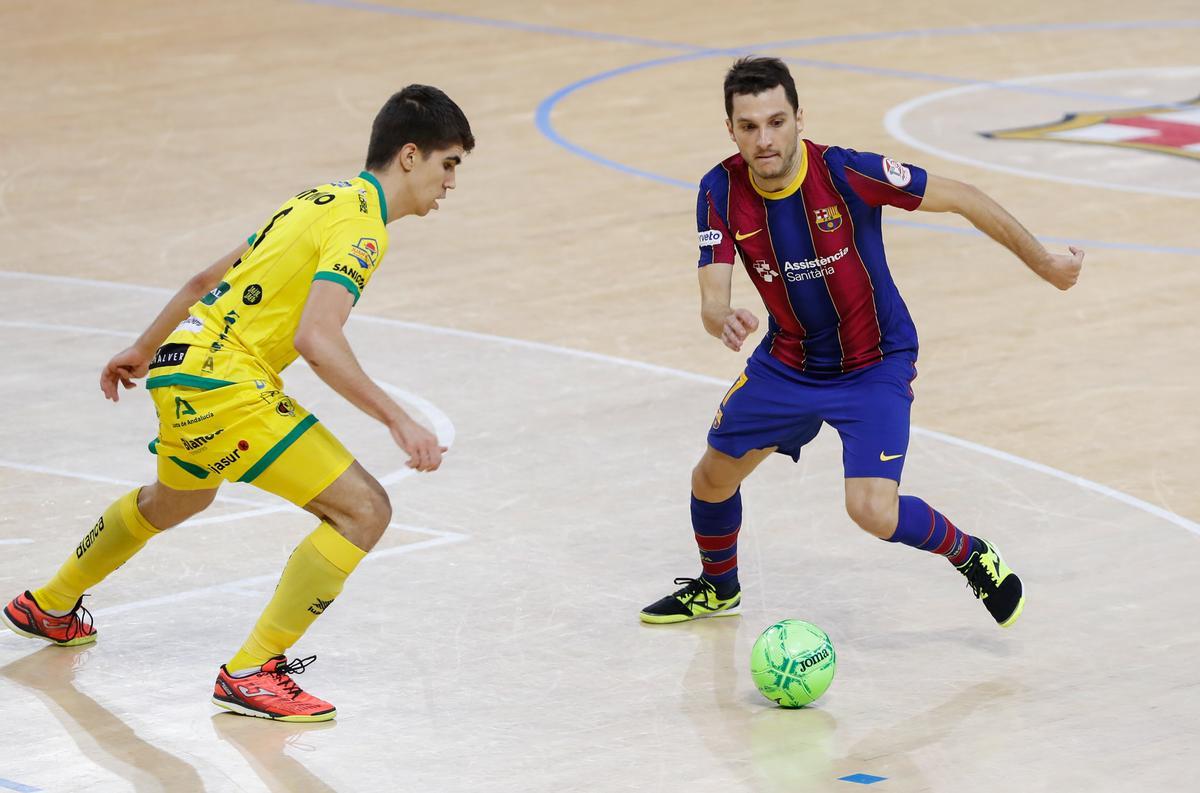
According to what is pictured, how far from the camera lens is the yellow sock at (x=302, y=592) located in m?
6.79

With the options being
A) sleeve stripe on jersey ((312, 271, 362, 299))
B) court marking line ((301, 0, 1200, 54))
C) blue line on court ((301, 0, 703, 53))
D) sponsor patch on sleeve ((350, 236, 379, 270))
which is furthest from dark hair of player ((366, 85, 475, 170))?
blue line on court ((301, 0, 703, 53))

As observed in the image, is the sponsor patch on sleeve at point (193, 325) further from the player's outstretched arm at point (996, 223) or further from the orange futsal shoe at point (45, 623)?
the player's outstretched arm at point (996, 223)

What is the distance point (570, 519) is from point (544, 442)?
1.16 metres

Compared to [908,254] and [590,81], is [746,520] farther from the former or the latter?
[590,81]

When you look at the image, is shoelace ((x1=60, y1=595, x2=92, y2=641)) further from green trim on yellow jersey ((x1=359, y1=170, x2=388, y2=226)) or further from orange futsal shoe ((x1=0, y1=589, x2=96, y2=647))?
green trim on yellow jersey ((x1=359, y1=170, x2=388, y2=226))

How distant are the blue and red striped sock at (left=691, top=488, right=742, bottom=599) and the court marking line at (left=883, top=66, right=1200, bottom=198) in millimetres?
8921

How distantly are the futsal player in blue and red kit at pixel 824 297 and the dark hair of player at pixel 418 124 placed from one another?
1167mm

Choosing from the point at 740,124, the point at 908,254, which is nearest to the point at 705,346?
the point at 908,254

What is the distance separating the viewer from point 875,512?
7316 millimetres

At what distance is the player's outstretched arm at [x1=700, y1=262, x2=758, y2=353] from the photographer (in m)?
6.86

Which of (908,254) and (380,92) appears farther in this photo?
(380,92)

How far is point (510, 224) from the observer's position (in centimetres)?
1494

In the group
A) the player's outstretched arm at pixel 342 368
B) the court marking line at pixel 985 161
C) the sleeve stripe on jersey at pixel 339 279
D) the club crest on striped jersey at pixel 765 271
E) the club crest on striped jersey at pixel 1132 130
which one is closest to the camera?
the player's outstretched arm at pixel 342 368

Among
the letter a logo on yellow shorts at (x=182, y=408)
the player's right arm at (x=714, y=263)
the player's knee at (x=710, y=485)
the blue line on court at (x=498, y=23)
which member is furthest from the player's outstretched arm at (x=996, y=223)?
the blue line on court at (x=498, y=23)
